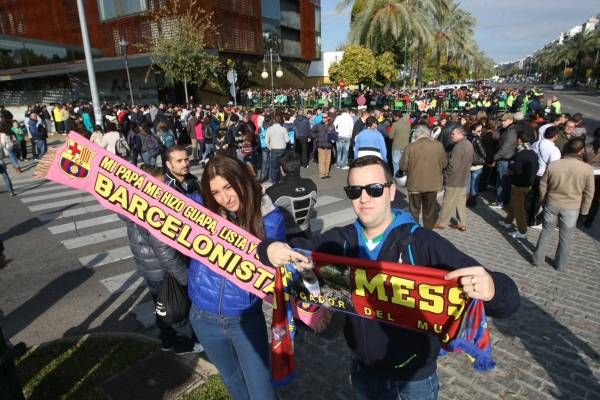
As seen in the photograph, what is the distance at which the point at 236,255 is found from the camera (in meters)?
2.51

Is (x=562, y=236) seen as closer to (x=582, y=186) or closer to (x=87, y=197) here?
(x=582, y=186)

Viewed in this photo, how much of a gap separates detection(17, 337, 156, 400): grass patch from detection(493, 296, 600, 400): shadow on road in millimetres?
3871

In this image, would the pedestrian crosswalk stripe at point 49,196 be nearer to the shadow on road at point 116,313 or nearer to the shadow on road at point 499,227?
the shadow on road at point 116,313

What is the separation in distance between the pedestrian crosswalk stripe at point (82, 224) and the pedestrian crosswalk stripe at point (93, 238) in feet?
2.16

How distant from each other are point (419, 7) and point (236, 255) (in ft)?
100

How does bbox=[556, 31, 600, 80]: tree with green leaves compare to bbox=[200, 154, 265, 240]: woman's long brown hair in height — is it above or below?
above

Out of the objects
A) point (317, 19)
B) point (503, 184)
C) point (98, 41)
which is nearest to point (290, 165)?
point (503, 184)

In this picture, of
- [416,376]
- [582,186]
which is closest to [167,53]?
[582,186]

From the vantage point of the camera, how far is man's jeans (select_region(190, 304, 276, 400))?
8.02 feet

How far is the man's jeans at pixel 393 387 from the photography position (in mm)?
2000

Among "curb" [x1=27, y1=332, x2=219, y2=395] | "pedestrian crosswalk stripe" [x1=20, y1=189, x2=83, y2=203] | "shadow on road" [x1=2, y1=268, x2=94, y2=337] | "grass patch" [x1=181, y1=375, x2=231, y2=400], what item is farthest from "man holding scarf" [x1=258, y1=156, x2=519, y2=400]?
"pedestrian crosswalk stripe" [x1=20, y1=189, x2=83, y2=203]

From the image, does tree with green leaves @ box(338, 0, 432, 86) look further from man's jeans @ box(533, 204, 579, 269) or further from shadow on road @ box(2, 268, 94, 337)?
shadow on road @ box(2, 268, 94, 337)

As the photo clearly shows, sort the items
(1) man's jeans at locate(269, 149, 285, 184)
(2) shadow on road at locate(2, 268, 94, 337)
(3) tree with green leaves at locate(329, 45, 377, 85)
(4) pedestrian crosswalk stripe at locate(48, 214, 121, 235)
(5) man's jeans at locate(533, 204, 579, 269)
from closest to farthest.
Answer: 1. (2) shadow on road at locate(2, 268, 94, 337)
2. (5) man's jeans at locate(533, 204, 579, 269)
3. (4) pedestrian crosswalk stripe at locate(48, 214, 121, 235)
4. (1) man's jeans at locate(269, 149, 285, 184)
5. (3) tree with green leaves at locate(329, 45, 377, 85)

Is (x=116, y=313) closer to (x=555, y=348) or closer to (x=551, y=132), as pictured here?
(x=555, y=348)
